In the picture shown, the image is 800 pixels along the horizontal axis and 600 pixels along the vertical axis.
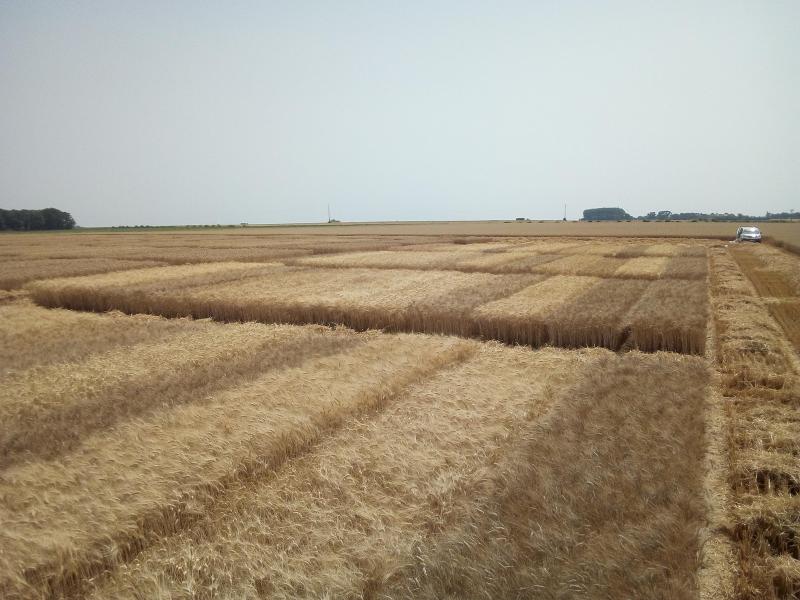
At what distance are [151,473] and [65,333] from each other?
8773 millimetres

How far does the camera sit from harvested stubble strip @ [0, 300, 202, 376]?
9.70m

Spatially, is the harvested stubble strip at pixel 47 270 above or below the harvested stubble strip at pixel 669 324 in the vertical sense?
above

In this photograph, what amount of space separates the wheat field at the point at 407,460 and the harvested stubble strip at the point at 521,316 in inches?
2.8

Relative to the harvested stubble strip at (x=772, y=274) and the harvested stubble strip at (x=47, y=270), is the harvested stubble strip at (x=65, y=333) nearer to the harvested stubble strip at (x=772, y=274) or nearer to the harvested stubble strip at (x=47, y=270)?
the harvested stubble strip at (x=47, y=270)

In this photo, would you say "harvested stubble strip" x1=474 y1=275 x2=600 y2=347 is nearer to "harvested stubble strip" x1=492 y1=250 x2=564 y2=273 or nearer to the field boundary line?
the field boundary line

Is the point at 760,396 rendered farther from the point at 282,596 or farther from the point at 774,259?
the point at 774,259

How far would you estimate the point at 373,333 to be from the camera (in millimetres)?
12430

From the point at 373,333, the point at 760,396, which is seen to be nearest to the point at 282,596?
the point at 760,396

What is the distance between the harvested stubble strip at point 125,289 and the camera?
634 inches

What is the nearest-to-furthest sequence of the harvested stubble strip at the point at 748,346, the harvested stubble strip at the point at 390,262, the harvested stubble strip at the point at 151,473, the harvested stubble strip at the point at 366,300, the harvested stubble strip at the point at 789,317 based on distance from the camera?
the harvested stubble strip at the point at 151,473, the harvested stubble strip at the point at 748,346, the harvested stubble strip at the point at 789,317, the harvested stubble strip at the point at 366,300, the harvested stubble strip at the point at 390,262

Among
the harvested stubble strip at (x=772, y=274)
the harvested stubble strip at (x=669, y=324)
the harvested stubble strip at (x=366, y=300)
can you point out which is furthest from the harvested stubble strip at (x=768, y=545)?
the harvested stubble strip at (x=772, y=274)

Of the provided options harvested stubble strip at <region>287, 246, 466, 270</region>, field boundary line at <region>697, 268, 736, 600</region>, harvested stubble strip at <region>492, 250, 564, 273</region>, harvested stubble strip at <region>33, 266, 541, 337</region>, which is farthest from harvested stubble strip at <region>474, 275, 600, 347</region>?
harvested stubble strip at <region>287, 246, 466, 270</region>

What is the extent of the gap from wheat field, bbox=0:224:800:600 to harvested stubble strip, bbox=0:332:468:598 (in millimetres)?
24

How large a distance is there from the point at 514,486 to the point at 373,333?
306 inches
